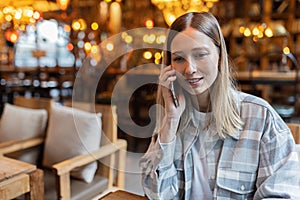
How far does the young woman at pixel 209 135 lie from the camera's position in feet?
3.13

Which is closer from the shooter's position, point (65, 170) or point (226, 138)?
point (226, 138)

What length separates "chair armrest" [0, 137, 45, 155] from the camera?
80.2 inches

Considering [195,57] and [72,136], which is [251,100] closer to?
[195,57]

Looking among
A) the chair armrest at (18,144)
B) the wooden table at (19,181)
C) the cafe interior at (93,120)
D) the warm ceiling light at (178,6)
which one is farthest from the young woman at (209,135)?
the warm ceiling light at (178,6)

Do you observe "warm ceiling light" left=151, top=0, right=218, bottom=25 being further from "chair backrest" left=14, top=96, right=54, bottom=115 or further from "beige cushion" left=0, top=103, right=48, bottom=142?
"beige cushion" left=0, top=103, right=48, bottom=142

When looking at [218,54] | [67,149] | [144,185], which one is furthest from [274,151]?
[67,149]

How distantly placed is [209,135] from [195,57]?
287 millimetres

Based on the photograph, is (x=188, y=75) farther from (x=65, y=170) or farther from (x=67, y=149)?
(x=67, y=149)

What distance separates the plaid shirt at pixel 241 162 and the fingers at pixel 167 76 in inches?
7.7

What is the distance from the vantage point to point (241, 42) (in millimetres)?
5988

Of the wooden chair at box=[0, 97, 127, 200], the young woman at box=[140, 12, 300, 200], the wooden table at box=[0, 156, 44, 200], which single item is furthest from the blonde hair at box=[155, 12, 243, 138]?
the wooden table at box=[0, 156, 44, 200]

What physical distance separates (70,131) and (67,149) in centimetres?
12

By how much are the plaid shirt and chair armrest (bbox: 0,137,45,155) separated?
1.30 metres

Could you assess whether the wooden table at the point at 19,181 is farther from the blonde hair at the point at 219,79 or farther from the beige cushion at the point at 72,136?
the blonde hair at the point at 219,79
